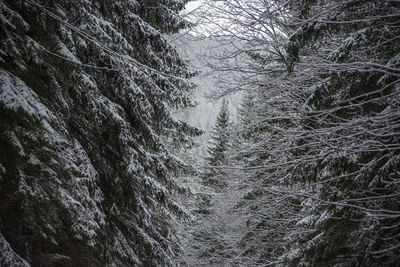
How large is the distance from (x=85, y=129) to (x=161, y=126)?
1937mm

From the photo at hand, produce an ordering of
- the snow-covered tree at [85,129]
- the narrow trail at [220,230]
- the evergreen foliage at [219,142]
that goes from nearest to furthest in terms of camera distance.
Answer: the snow-covered tree at [85,129]
the narrow trail at [220,230]
the evergreen foliage at [219,142]

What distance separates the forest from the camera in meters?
2.50

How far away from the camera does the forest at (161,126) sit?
2.50 m

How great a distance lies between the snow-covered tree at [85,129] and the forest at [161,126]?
0.8 inches

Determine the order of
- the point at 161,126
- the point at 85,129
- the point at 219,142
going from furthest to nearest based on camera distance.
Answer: the point at 219,142 → the point at 161,126 → the point at 85,129

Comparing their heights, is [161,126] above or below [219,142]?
below

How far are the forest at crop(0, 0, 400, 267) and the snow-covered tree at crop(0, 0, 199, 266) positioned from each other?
0.06 ft

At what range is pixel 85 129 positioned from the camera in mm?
4605

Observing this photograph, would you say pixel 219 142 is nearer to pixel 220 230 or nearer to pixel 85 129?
pixel 220 230

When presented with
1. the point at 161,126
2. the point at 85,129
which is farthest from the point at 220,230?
the point at 85,129

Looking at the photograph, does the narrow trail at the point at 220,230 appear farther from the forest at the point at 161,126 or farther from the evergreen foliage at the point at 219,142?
the evergreen foliage at the point at 219,142

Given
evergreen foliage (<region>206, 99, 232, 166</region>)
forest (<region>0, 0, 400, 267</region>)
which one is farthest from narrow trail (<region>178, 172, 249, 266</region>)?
evergreen foliage (<region>206, 99, 232, 166</region>)

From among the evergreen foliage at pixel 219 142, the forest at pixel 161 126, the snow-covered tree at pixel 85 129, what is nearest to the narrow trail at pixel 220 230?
the forest at pixel 161 126

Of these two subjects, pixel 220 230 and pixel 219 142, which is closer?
pixel 220 230
